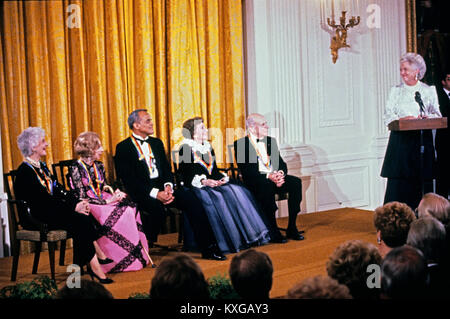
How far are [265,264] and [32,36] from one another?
145 inches

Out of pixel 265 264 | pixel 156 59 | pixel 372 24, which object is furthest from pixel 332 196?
pixel 265 264

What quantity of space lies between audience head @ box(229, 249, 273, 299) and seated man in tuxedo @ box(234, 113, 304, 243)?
122 inches

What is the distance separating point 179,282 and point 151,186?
3079 millimetres

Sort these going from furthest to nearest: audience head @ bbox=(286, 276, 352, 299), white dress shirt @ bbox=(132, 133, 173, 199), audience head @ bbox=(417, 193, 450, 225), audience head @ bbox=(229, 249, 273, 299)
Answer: white dress shirt @ bbox=(132, 133, 173, 199), audience head @ bbox=(417, 193, 450, 225), audience head @ bbox=(229, 249, 273, 299), audience head @ bbox=(286, 276, 352, 299)

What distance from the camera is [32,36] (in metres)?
4.95

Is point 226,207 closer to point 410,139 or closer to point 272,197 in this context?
point 272,197

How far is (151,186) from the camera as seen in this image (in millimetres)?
4965

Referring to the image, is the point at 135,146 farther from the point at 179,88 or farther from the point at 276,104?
the point at 276,104

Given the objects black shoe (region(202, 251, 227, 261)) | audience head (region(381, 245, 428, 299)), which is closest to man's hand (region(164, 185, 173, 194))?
black shoe (region(202, 251, 227, 261))

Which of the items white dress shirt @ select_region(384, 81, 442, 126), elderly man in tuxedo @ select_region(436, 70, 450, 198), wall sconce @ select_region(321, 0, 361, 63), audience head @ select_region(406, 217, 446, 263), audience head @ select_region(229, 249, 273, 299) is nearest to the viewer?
audience head @ select_region(229, 249, 273, 299)

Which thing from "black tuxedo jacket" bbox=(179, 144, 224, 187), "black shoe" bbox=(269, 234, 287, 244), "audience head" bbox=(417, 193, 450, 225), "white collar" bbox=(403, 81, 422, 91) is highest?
"white collar" bbox=(403, 81, 422, 91)

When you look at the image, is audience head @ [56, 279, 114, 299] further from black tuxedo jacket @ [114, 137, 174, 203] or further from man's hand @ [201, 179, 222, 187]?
man's hand @ [201, 179, 222, 187]

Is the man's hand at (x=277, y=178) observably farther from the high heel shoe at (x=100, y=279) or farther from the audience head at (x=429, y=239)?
the audience head at (x=429, y=239)

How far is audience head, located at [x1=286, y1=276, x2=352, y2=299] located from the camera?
1740 millimetres
